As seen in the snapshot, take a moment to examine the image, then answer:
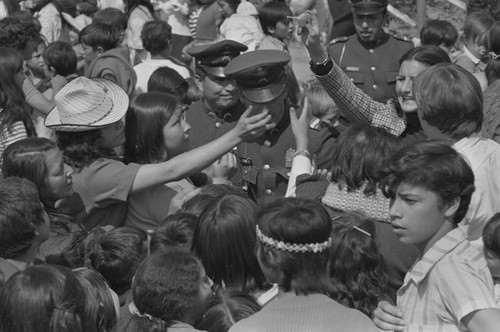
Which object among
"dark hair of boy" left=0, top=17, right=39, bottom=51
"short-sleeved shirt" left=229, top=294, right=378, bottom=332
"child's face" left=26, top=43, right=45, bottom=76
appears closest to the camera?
"short-sleeved shirt" left=229, top=294, right=378, bottom=332

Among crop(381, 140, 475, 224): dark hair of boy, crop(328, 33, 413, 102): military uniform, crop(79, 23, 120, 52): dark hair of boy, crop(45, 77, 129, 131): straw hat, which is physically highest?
crop(381, 140, 475, 224): dark hair of boy

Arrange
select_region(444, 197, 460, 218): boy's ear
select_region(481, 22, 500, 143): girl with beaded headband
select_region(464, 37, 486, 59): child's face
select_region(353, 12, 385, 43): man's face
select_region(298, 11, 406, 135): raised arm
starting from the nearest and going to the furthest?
select_region(444, 197, 460, 218): boy's ear, select_region(298, 11, 406, 135): raised arm, select_region(481, 22, 500, 143): girl with beaded headband, select_region(353, 12, 385, 43): man's face, select_region(464, 37, 486, 59): child's face

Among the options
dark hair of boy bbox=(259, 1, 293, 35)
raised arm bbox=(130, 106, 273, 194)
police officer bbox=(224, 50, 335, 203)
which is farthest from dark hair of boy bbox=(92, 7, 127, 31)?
raised arm bbox=(130, 106, 273, 194)

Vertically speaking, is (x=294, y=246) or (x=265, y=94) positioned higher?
(x=294, y=246)

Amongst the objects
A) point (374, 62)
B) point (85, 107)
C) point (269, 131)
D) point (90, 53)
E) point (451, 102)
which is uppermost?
point (451, 102)

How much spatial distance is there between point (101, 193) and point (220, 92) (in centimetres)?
144

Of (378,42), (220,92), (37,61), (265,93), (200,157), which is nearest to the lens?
(200,157)

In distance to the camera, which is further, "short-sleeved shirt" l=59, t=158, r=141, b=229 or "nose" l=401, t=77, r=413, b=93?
"nose" l=401, t=77, r=413, b=93

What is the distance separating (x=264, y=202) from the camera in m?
3.53

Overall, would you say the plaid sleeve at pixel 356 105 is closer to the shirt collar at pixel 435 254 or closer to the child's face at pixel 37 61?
the shirt collar at pixel 435 254

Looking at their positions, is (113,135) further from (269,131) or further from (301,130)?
(269,131)

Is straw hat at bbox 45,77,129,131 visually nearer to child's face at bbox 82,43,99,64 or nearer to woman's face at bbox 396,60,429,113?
woman's face at bbox 396,60,429,113

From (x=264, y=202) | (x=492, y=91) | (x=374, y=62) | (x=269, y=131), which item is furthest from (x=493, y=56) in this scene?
(x=264, y=202)

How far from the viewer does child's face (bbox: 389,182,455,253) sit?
3.07m
